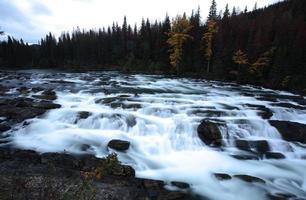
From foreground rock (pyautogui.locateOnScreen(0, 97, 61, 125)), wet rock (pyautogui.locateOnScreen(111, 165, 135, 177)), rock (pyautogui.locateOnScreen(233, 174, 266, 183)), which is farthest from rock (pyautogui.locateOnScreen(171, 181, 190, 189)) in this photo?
foreground rock (pyautogui.locateOnScreen(0, 97, 61, 125))

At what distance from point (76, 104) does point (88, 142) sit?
753 centimetres

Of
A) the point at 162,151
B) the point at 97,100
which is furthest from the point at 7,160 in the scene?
the point at 97,100

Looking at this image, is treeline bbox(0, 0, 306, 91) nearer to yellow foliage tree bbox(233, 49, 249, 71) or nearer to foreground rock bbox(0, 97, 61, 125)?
yellow foliage tree bbox(233, 49, 249, 71)

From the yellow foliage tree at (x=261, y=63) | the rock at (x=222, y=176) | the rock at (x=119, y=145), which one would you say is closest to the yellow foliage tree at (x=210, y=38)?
the yellow foliage tree at (x=261, y=63)

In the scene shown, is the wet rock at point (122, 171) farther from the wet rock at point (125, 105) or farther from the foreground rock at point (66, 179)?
the wet rock at point (125, 105)

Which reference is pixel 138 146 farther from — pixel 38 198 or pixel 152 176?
pixel 38 198

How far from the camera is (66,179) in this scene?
9.45m

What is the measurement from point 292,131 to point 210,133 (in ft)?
15.0

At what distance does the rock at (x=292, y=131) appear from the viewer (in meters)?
15.0

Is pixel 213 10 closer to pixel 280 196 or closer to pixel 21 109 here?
pixel 21 109

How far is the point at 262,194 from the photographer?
10.0 metres

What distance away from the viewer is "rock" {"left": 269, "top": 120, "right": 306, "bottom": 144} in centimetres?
1497

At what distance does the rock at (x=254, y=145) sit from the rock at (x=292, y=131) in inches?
67.2

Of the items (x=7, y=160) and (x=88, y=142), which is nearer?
(x=7, y=160)
